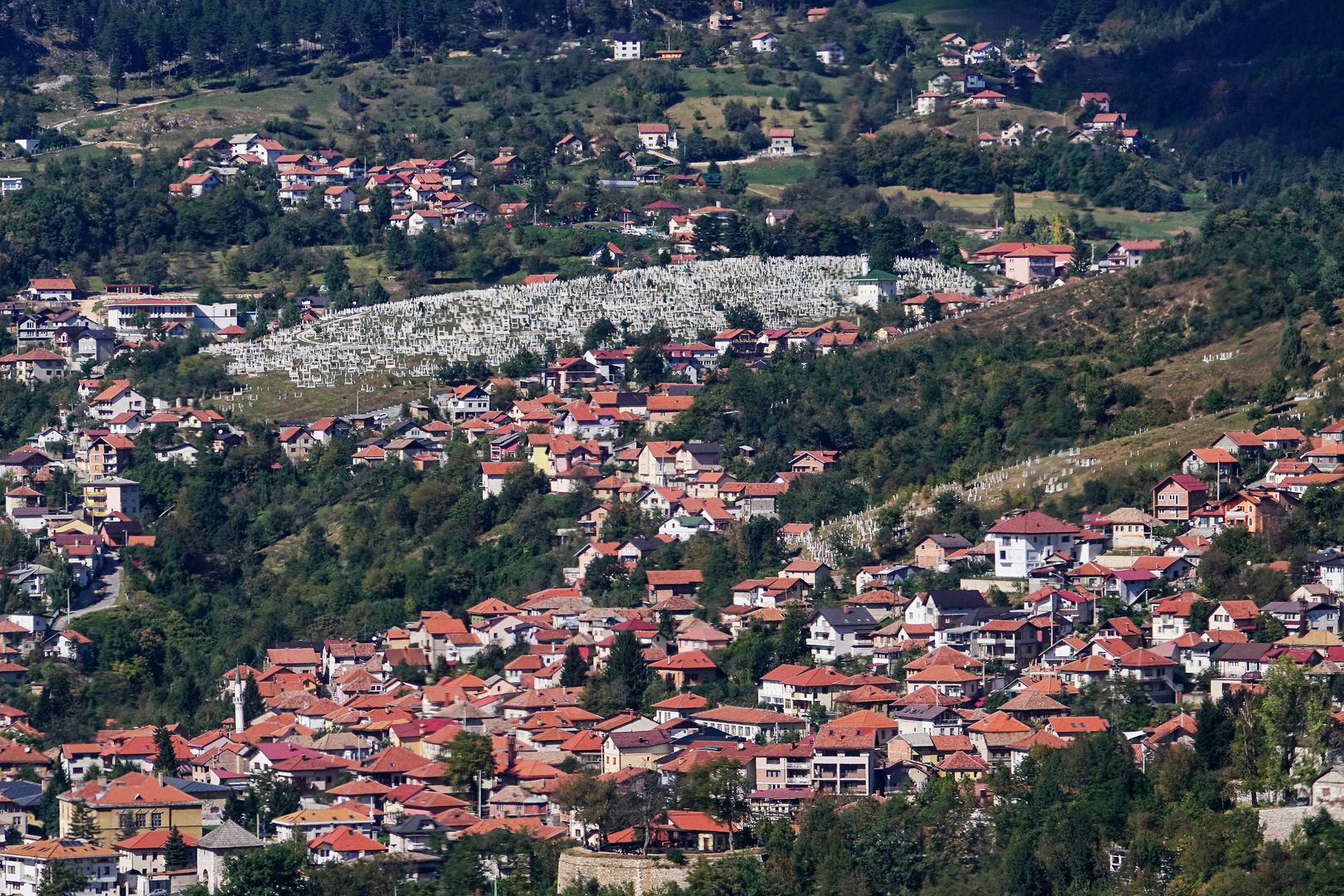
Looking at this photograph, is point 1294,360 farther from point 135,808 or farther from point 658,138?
point 658,138

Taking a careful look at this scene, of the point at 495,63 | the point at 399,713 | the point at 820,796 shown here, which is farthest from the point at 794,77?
the point at 820,796

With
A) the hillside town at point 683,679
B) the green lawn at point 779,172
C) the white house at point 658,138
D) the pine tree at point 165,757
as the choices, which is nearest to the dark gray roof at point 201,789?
the hillside town at point 683,679

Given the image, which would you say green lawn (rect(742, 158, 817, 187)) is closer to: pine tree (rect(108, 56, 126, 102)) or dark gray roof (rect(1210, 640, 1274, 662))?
pine tree (rect(108, 56, 126, 102))

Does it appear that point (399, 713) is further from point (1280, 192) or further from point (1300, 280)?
point (1280, 192)

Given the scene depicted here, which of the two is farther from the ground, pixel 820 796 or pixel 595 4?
pixel 595 4

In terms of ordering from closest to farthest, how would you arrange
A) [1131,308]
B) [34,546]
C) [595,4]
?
[34,546], [1131,308], [595,4]

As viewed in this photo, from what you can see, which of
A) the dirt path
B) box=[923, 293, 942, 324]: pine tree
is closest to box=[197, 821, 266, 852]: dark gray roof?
box=[923, 293, 942, 324]: pine tree

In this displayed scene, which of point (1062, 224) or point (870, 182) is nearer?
point (1062, 224)
